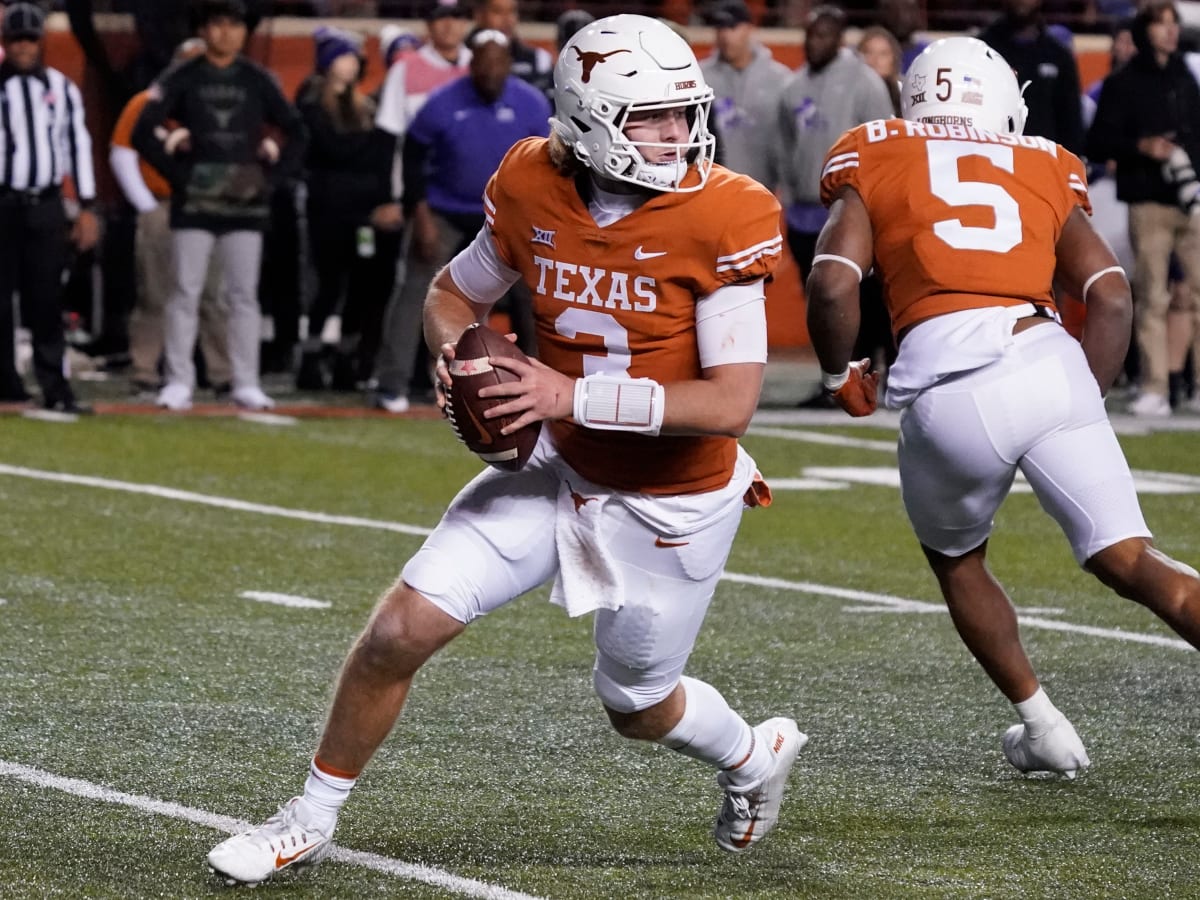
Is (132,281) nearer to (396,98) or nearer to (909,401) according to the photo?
(396,98)

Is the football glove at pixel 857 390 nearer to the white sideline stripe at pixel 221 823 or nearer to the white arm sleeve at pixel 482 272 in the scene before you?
the white arm sleeve at pixel 482 272

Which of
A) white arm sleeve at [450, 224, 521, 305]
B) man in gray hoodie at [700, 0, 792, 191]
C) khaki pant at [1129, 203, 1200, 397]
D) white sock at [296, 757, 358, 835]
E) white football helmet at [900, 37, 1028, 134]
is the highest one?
white football helmet at [900, 37, 1028, 134]

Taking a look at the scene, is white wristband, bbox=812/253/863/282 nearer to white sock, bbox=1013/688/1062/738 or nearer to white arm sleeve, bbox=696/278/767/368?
white arm sleeve, bbox=696/278/767/368

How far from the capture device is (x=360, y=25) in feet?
55.8

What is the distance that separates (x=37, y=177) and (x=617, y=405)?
7.87m

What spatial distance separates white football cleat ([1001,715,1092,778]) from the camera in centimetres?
511

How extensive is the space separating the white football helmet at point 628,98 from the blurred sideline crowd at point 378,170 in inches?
274

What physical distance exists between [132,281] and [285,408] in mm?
2499

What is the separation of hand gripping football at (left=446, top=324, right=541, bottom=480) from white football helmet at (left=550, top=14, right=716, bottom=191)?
A: 36 centimetres

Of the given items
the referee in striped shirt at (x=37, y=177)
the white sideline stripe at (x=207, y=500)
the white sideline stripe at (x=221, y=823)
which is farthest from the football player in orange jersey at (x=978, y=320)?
the referee in striped shirt at (x=37, y=177)

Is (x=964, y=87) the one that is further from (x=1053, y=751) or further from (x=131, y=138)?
(x=131, y=138)

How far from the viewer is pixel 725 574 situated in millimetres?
7824

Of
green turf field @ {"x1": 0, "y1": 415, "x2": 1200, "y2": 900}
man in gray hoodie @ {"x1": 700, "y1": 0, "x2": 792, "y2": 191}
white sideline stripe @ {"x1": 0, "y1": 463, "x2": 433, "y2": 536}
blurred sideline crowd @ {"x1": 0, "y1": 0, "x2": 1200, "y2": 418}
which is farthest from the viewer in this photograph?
man in gray hoodie @ {"x1": 700, "y1": 0, "x2": 792, "y2": 191}

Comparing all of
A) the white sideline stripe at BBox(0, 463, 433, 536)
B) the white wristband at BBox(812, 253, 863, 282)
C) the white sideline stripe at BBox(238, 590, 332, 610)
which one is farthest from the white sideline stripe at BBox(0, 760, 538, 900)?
the white sideline stripe at BBox(0, 463, 433, 536)
